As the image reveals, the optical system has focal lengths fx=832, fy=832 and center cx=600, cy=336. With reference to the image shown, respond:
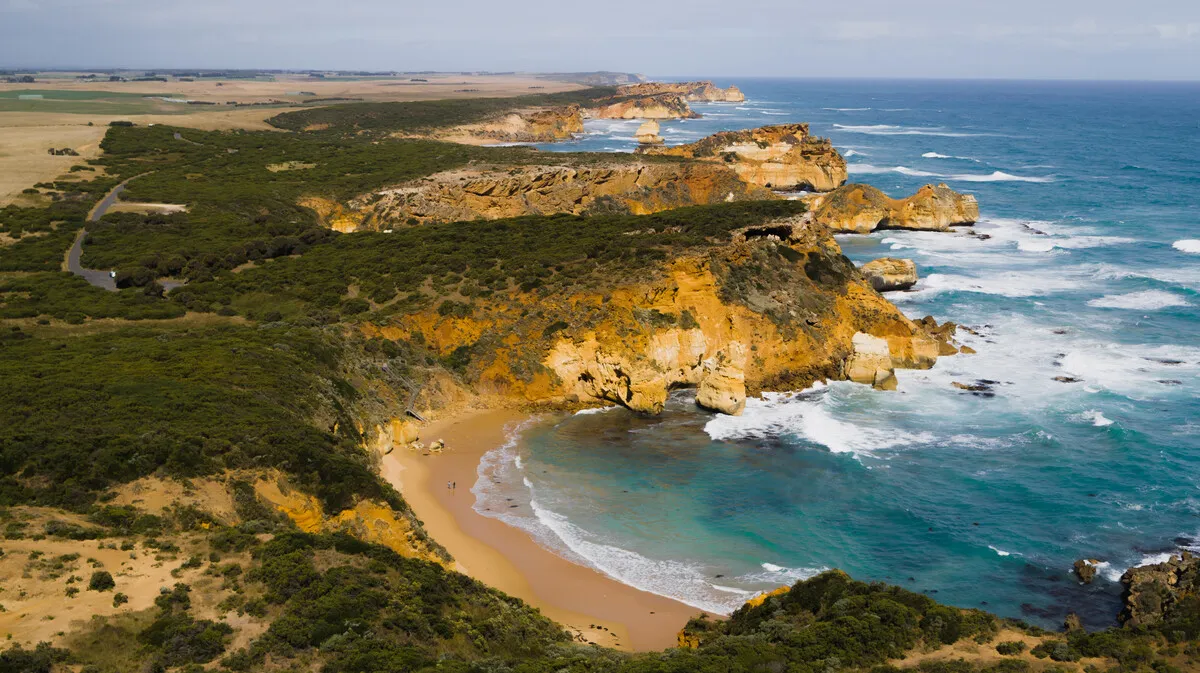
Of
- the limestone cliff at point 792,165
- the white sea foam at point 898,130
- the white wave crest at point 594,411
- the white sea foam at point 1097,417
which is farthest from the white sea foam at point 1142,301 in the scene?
the white sea foam at point 898,130

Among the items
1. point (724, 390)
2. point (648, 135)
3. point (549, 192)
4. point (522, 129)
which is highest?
point (522, 129)

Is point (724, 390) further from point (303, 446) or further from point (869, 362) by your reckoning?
point (303, 446)

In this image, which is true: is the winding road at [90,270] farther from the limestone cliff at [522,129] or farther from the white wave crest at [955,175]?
the white wave crest at [955,175]

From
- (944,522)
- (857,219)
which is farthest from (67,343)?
(857,219)

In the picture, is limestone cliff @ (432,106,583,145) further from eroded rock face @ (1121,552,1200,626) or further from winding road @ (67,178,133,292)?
eroded rock face @ (1121,552,1200,626)

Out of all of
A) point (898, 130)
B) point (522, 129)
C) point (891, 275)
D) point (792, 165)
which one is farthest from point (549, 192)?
point (898, 130)

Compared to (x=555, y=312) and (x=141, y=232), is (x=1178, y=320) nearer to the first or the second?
(x=555, y=312)
